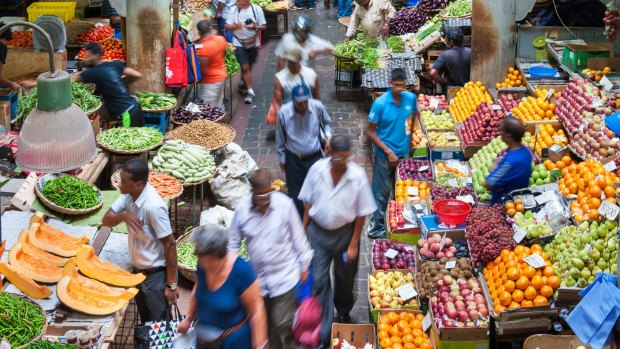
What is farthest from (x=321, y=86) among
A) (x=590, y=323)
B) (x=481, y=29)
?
(x=590, y=323)

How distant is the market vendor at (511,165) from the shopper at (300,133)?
1.71 m

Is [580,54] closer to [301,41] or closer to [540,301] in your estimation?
[301,41]

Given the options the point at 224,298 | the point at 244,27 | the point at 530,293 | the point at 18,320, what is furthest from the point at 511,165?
the point at 244,27

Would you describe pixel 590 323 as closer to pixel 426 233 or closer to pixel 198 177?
pixel 426 233

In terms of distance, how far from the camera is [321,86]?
15859 millimetres

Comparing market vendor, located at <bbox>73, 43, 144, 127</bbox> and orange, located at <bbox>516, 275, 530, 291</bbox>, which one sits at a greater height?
market vendor, located at <bbox>73, 43, 144, 127</bbox>

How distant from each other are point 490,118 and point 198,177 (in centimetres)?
366

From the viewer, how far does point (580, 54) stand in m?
11.4

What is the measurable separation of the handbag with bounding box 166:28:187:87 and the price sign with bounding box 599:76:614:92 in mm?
5615

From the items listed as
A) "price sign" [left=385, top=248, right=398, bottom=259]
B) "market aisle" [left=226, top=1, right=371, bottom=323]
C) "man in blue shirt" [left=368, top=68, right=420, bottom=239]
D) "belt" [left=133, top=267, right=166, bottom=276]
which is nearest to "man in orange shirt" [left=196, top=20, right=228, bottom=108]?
"market aisle" [left=226, top=1, right=371, bottom=323]

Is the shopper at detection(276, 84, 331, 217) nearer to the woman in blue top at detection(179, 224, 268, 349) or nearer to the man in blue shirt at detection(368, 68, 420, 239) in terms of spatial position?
the man in blue shirt at detection(368, 68, 420, 239)

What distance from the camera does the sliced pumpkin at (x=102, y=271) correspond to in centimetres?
698

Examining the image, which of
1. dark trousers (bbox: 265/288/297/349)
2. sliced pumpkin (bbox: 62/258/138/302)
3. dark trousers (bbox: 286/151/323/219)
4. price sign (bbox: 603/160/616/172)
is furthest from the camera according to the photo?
dark trousers (bbox: 286/151/323/219)

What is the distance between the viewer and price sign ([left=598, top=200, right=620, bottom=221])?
7.33 metres
